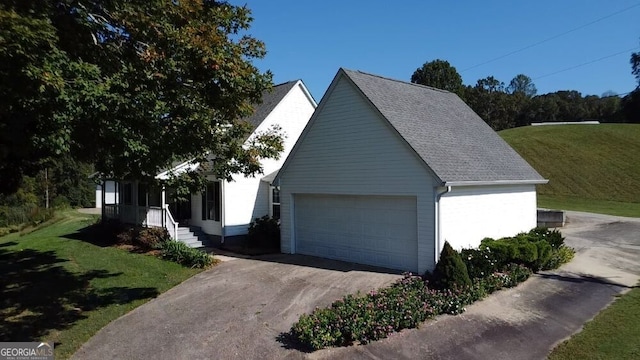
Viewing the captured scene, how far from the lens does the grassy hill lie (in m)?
35.7

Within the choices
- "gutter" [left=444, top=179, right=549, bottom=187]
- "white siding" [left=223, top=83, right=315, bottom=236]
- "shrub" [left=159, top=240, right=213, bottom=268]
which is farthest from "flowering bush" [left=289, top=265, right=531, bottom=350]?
"white siding" [left=223, top=83, right=315, bottom=236]

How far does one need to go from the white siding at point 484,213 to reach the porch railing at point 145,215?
11.2 m

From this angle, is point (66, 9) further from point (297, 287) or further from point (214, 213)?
point (214, 213)

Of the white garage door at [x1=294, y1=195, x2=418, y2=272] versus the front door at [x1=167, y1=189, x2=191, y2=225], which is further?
the front door at [x1=167, y1=189, x2=191, y2=225]

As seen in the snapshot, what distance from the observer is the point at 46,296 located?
41.4 ft

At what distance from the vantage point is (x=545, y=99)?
92.6 metres

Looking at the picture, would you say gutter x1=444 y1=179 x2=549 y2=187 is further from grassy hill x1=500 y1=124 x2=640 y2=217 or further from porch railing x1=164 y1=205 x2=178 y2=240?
grassy hill x1=500 y1=124 x2=640 y2=217

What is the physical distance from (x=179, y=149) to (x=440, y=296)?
7092 mm

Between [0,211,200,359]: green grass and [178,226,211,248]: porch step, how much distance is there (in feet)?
7.66

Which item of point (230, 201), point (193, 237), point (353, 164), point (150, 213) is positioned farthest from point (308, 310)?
point (150, 213)

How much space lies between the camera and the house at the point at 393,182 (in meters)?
13.3

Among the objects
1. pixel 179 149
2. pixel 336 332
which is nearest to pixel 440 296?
pixel 336 332

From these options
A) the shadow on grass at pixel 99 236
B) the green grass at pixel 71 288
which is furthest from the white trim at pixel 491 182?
the shadow on grass at pixel 99 236

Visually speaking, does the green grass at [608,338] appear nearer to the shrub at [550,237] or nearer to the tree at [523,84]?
the shrub at [550,237]
